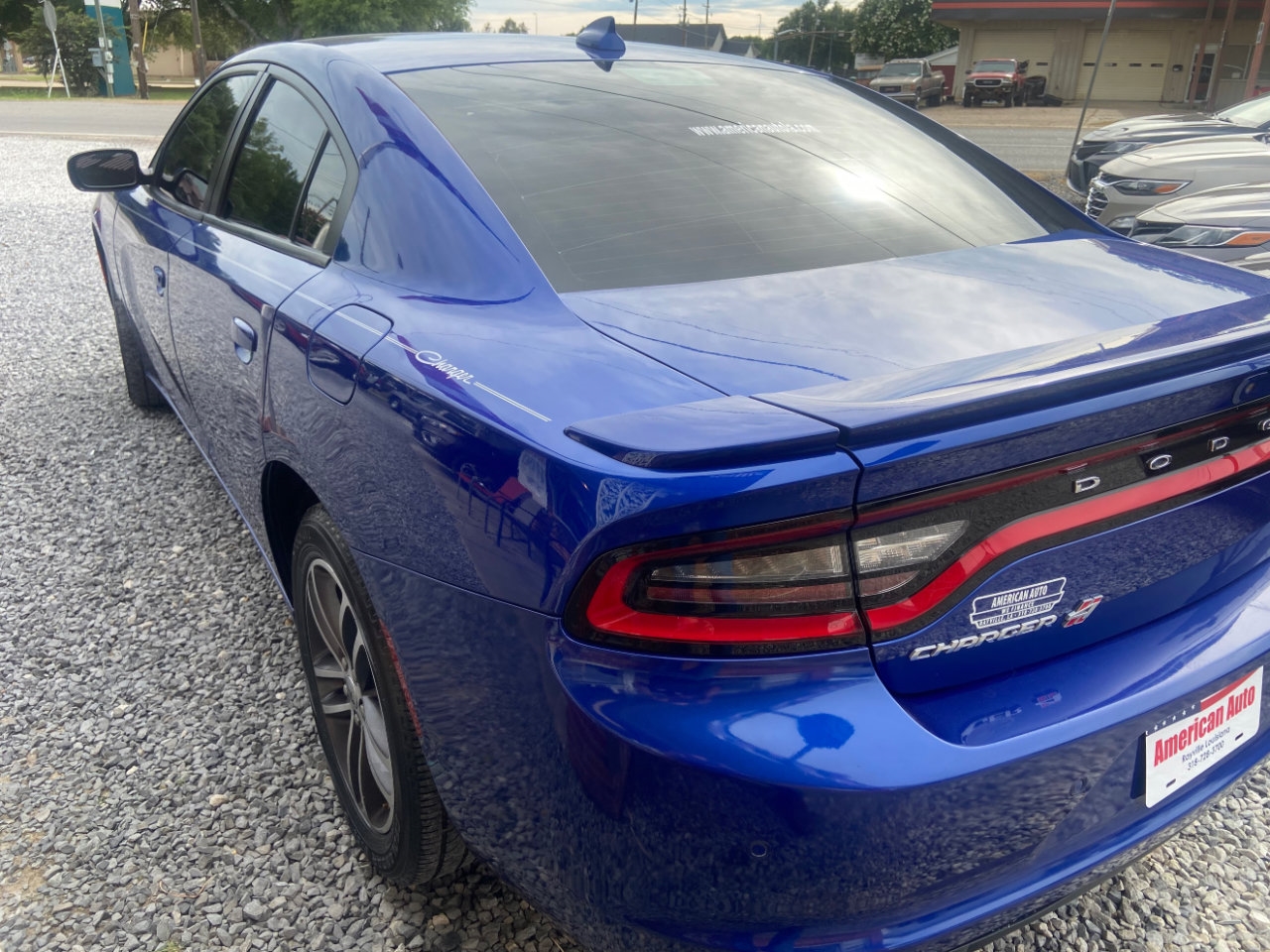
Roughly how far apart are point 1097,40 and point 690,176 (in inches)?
1659

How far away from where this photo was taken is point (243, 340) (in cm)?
232

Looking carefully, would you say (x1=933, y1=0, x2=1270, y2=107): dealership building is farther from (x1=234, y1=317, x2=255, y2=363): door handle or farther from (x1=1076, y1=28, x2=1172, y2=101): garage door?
(x1=234, y1=317, x2=255, y2=363): door handle

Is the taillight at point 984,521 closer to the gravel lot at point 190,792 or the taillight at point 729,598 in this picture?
the taillight at point 729,598

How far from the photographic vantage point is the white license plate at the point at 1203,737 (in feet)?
4.78

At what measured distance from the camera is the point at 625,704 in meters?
1.25

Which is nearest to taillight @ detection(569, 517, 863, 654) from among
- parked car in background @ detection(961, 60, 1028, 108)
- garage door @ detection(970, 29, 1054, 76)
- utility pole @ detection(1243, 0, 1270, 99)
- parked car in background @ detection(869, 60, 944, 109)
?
utility pole @ detection(1243, 0, 1270, 99)

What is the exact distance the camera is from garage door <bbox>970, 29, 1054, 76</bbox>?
38.7m

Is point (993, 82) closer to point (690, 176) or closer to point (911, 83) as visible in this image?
point (911, 83)

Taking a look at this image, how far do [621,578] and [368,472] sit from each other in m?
0.66

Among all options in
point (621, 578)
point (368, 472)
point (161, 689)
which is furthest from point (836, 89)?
point (161, 689)

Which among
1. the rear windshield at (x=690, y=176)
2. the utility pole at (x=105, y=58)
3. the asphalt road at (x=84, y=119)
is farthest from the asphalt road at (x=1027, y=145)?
the utility pole at (x=105, y=58)

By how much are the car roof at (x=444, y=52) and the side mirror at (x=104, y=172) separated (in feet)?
2.79

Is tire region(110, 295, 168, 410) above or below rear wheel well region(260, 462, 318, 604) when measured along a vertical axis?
below

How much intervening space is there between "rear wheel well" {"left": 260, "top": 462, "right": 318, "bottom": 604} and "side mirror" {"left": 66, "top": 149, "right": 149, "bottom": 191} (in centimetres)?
180
